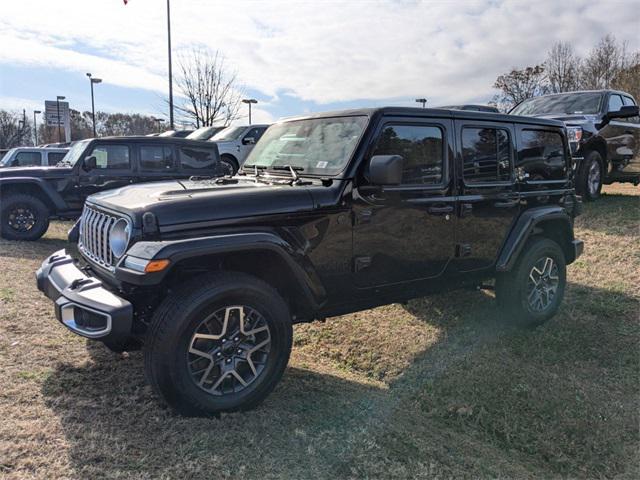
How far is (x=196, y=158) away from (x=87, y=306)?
261 inches

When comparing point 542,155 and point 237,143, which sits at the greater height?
point 237,143

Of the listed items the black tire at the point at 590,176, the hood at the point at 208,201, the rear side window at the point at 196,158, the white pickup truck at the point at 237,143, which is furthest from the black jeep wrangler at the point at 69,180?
the black tire at the point at 590,176

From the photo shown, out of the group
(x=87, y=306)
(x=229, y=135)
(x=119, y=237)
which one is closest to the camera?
(x=87, y=306)

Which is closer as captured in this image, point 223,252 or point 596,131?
point 223,252

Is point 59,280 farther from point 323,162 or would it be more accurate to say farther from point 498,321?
point 498,321

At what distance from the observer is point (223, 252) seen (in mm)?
2965

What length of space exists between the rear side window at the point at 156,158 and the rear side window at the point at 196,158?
0.77ft

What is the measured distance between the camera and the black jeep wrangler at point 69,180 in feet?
26.7

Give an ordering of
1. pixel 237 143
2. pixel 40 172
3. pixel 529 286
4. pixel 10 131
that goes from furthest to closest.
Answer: pixel 10 131 < pixel 237 143 < pixel 40 172 < pixel 529 286

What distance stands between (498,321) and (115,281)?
379 cm

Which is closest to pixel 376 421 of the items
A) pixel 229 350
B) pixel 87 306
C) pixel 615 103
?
pixel 229 350

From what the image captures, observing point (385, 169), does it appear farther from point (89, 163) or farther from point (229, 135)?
point (229, 135)

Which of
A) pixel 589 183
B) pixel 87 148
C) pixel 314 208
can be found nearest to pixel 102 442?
pixel 314 208

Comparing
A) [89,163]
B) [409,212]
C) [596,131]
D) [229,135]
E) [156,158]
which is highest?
[229,135]
